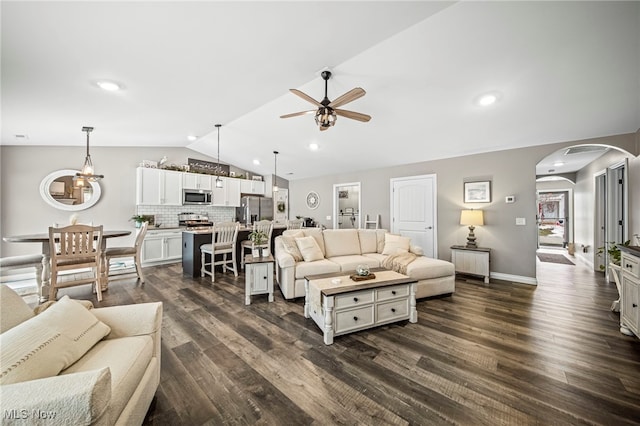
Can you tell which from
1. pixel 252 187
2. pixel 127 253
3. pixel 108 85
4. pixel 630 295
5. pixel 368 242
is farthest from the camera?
pixel 252 187

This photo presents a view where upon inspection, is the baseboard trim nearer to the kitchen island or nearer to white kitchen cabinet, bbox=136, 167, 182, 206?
the kitchen island

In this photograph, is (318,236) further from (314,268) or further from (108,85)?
(108,85)

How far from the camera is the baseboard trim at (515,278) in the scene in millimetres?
4098

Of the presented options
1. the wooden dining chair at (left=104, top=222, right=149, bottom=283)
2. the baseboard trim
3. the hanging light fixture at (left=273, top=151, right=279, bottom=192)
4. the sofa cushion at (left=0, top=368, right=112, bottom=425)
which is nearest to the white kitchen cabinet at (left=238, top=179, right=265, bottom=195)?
the hanging light fixture at (left=273, top=151, right=279, bottom=192)

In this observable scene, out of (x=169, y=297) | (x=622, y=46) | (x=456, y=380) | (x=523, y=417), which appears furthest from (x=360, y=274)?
(x=622, y=46)

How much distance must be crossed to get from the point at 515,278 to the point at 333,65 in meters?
4.64

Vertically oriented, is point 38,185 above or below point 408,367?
above

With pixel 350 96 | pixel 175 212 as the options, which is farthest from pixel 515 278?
pixel 175 212

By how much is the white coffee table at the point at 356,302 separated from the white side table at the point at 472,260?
2.30 meters

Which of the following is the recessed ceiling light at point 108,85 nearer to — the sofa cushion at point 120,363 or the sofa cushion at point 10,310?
the sofa cushion at point 10,310

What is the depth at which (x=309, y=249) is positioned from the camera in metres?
3.77

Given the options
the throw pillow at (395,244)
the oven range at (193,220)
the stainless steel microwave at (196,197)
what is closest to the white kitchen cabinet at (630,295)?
the throw pillow at (395,244)

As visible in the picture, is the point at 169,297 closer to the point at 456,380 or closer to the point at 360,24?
the point at 456,380

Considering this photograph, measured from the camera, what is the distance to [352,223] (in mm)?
8758
